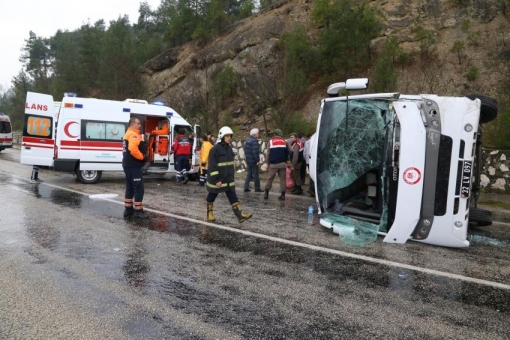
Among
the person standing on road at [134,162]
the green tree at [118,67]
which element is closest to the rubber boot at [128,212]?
the person standing on road at [134,162]

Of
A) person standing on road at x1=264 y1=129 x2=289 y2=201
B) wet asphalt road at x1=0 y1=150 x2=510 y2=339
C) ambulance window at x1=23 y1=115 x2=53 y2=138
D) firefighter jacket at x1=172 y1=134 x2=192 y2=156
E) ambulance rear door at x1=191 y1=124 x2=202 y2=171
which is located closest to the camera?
wet asphalt road at x1=0 y1=150 x2=510 y2=339

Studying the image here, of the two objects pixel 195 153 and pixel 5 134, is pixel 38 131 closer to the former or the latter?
pixel 195 153

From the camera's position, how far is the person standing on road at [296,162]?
36.9ft

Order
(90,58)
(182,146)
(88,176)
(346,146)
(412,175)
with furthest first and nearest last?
1. (90,58)
2. (182,146)
3. (88,176)
4. (346,146)
5. (412,175)

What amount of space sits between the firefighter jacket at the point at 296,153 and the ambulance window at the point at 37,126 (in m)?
7.66

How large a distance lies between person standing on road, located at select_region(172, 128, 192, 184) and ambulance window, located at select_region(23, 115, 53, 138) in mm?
3929

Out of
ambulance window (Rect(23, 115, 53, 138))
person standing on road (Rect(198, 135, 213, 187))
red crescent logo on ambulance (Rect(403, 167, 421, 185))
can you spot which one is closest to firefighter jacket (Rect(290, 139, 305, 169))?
person standing on road (Rect(198, 135, 213, 187))

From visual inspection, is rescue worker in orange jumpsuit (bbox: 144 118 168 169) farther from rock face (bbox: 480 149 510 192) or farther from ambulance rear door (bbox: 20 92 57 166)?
rock face (bbox: 480 149 510 192)

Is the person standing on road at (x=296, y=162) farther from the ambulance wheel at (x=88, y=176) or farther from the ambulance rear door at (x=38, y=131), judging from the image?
the ambulance rear door at (x=38, y=131)

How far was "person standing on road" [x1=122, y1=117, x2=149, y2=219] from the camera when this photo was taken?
7.18 metres

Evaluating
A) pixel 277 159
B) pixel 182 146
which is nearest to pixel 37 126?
pixel 182 146

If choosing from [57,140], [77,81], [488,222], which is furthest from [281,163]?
[77,81]

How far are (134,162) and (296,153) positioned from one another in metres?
5.20

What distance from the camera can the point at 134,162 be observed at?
727 cm
